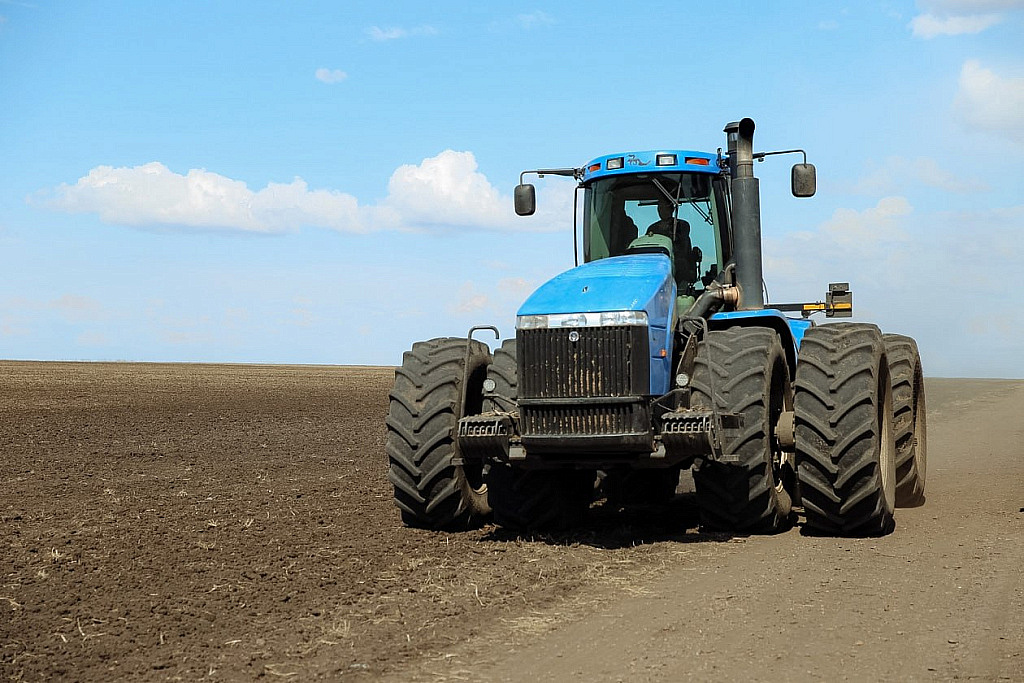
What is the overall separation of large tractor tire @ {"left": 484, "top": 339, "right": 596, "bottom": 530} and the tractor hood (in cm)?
74

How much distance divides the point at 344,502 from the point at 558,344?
3794 mm

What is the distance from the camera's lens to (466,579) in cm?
774

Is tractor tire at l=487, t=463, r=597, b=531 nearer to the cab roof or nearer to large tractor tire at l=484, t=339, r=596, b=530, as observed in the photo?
large tractor tire at l=484, t=339, r=596, b=530

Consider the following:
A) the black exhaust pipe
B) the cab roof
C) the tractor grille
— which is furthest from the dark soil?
the cab roof

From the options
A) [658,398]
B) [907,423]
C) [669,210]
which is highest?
[669,210]

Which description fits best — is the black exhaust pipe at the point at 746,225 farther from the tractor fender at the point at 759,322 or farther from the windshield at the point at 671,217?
the tractor fender at the point at 759,322

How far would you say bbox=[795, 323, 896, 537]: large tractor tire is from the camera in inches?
351

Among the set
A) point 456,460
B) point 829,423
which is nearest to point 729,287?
point 829,423

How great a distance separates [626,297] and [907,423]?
4.31 m

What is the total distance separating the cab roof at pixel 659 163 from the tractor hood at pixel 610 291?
3.86 feet

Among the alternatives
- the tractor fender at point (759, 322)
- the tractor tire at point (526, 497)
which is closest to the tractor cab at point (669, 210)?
the tractor fender at point (759, 322)

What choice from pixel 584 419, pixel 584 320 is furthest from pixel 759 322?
pixel 584 419

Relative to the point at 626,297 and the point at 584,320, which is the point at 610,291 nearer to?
the point at 626,297

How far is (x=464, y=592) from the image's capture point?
735cm
